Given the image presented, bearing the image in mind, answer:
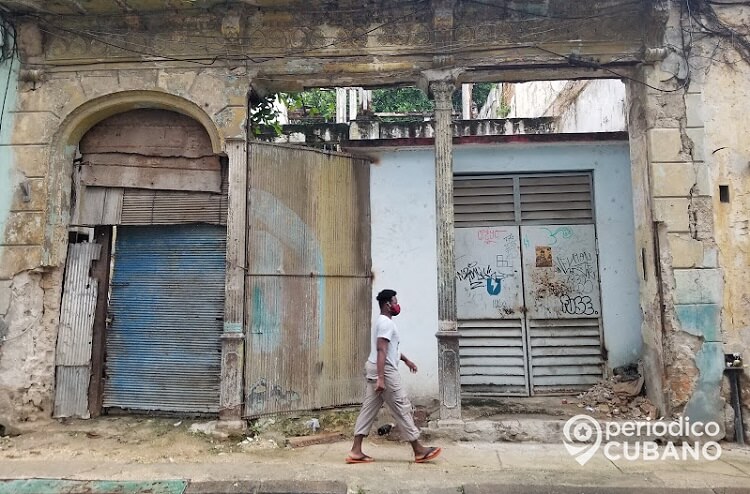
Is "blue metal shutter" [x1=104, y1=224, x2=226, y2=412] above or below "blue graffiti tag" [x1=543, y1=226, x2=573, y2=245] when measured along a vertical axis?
below

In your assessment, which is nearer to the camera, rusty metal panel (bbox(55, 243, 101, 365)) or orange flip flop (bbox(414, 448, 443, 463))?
orange flip flop (bbox(414, 448, 443, 463))

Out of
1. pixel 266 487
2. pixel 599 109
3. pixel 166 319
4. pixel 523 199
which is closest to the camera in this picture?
pixel 266 487

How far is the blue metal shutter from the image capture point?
6.16m

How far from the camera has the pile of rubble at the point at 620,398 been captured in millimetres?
5859

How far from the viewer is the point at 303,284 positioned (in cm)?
625

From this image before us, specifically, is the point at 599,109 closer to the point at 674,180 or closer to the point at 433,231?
the point at 674,180

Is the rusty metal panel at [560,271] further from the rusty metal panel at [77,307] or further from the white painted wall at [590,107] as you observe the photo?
the rusty metal panel at [77,307]

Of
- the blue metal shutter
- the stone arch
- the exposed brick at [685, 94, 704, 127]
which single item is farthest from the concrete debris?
the exposed brick at [685, 94, 704, 127]

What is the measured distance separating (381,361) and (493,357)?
289 centimetres

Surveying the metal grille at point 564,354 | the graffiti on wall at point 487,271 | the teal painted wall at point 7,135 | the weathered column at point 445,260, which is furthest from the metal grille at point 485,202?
the teal painted wall at point 7,135

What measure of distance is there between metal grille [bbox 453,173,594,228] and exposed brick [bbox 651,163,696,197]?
1310 mm

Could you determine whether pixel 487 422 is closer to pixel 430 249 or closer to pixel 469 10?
pixel 430 249

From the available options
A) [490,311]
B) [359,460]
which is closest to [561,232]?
[490,311]

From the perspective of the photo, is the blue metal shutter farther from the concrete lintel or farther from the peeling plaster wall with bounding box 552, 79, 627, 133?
the peeling plaster wall with bounding box 552, 79, 627, 133
